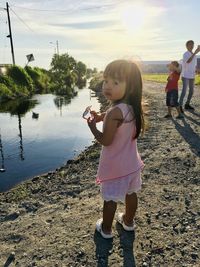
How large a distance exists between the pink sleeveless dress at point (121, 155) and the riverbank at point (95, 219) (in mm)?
908

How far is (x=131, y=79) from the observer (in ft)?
12.8

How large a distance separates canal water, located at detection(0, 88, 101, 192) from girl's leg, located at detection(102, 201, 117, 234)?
4.80 metres

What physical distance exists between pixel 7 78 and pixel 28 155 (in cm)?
2529

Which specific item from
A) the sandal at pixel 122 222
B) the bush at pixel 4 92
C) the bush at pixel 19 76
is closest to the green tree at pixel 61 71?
the bush at pixel 19 76

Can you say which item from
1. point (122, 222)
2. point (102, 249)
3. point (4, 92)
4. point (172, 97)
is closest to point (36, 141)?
point (172, 97)

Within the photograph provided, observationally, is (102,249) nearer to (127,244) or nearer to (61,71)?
(127,244)

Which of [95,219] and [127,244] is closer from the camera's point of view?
[127,244]

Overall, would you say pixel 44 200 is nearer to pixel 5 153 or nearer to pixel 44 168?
pixel 44 168

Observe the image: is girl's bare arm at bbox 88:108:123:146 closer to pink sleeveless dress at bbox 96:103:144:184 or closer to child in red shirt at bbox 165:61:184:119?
pink sleeveless dress at bbox 96:103:144:184

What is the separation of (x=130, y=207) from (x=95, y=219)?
827 mm

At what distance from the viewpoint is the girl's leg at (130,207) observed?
436 cm

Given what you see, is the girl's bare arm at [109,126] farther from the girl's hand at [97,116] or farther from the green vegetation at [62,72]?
the green vegetation at [62,72]

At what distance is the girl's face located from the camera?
3852mm

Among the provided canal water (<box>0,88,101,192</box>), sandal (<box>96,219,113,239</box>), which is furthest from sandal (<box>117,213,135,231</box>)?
canal water (<box>0,88,101,192</box>)
